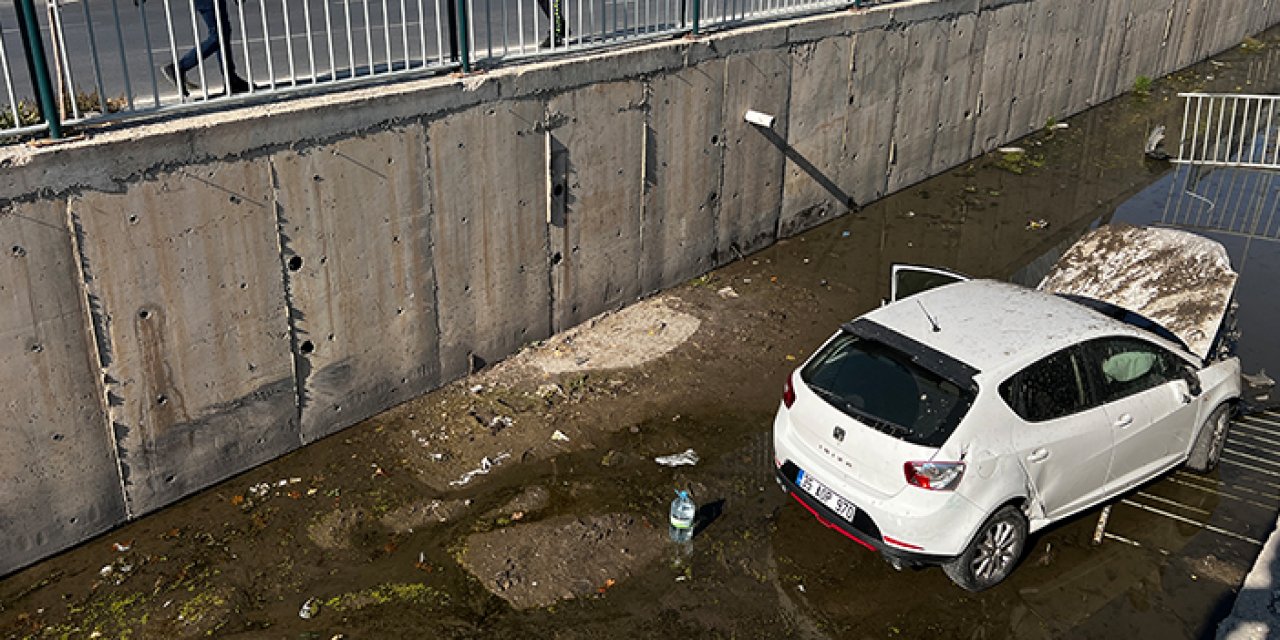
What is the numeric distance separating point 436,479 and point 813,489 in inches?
116

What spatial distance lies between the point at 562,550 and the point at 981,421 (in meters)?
2.92

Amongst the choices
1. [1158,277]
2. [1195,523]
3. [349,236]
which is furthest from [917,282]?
[349,236]

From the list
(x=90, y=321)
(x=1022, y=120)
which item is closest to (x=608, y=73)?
(x=90, y=321)

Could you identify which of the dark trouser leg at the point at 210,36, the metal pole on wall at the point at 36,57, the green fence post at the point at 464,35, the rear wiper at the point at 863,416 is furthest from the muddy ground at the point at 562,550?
the dark trouser leg at the point at 210,36

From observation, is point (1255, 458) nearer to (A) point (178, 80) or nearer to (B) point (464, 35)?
(B) point (464, 35)

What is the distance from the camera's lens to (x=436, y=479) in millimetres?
7535

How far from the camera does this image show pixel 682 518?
6.79 m

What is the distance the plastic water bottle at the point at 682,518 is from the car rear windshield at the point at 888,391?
121cm

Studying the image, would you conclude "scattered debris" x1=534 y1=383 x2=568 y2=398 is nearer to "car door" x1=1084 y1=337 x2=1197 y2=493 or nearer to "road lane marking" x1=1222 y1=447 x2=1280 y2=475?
"car door" x1=1084 y1=337 x2=1197 y2=493

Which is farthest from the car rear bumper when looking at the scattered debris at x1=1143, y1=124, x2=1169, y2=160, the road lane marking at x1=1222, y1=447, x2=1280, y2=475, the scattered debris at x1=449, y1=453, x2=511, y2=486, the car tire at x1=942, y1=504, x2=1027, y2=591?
the scattered debris at x1=1143, y1=124, x2=1169, y2=160

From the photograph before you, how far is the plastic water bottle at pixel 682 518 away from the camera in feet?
22.3

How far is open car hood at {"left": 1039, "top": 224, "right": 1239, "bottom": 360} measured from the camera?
8453 mm

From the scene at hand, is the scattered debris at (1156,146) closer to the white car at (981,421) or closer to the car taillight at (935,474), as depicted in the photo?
the white car at (981,421)

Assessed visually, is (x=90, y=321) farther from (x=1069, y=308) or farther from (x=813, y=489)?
(x=1069, y=308)
